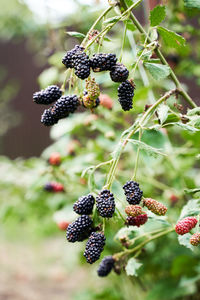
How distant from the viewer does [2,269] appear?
3.69m

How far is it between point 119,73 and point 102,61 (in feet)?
0.13

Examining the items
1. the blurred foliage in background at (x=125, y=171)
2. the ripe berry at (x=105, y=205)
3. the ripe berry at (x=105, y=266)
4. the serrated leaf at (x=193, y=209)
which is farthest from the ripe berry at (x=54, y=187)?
the ripe berry at (x=105, y=205)

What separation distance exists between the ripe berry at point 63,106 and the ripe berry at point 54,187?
0.83 meters

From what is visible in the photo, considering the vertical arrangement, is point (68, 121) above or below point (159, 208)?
above

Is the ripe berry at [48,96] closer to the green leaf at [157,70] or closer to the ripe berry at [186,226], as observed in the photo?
the green leaf at [157,70]

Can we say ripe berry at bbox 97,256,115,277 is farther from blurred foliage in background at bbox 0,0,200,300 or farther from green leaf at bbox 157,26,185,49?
green leaf at bbox 157,26,185,49

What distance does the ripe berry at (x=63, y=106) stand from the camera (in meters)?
0.70

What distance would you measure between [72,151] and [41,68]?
403 centimetres

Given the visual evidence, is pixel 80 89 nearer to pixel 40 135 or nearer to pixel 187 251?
pixel 187 251

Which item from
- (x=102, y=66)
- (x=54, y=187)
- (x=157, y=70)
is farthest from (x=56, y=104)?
(x=54, y=187)

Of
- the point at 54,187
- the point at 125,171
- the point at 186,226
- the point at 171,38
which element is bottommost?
the point at 186,226

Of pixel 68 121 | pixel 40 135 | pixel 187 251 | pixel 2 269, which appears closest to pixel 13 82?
pixel 40 135

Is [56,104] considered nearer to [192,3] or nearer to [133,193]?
[133,193]

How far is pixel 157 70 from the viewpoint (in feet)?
2.42
